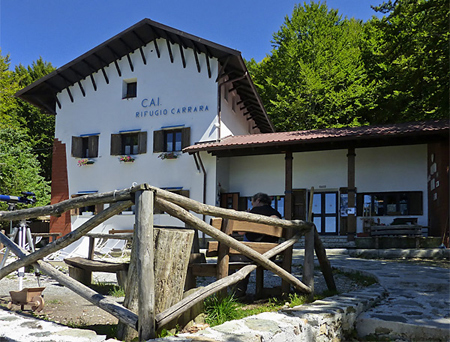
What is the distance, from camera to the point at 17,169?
21.4 meters

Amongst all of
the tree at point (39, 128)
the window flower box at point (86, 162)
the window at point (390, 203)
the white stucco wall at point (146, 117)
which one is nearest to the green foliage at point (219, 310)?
the white stucco wall at point (146, 117)

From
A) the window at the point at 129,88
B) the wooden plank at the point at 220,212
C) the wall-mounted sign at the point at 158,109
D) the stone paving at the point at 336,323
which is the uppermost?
the window at the point at 129,88

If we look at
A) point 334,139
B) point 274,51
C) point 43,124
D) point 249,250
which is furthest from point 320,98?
point 249,250

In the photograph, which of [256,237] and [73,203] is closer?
[73,203]

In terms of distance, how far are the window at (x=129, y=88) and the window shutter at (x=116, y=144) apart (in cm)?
176

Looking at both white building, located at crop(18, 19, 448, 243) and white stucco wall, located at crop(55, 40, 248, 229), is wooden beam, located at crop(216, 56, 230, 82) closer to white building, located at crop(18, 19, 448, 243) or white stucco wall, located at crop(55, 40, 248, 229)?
white building, located at crop(18, 19, 448, 243)

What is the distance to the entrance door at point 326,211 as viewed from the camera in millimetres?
16188

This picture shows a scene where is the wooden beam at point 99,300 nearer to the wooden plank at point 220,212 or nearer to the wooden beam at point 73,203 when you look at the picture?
the wooden beam at point 73,203

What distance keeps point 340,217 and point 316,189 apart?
134cm

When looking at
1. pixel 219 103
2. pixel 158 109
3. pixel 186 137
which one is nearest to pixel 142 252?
pixel 219 103

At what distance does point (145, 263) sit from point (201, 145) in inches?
517

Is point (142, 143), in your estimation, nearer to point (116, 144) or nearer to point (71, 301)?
point (116, 144)

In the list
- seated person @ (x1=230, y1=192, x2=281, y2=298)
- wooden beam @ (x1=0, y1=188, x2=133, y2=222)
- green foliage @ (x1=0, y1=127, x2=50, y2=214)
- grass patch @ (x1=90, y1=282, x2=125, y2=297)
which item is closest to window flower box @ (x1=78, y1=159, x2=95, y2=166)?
green foliage @ (x1=0, y1=127, x2=50, y2=214)

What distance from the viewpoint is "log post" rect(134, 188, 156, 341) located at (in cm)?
293
